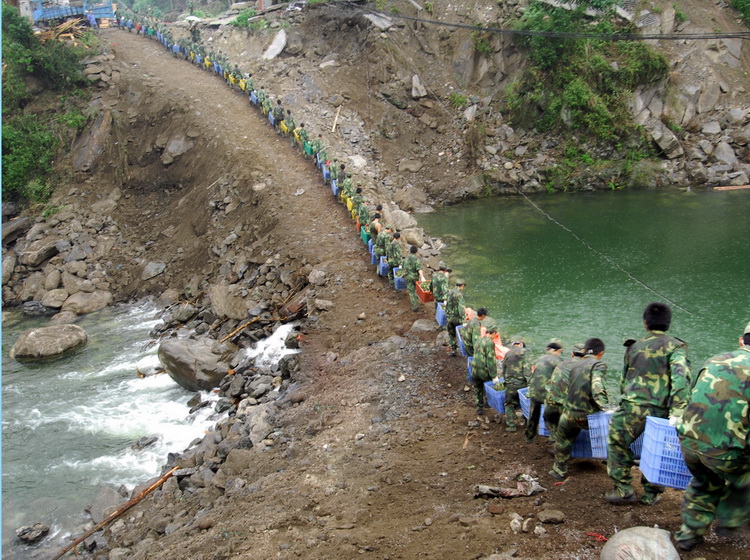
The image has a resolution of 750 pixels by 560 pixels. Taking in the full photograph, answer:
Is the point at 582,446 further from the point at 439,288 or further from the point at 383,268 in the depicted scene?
the point at 383,268

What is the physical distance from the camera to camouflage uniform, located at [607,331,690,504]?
5254mm

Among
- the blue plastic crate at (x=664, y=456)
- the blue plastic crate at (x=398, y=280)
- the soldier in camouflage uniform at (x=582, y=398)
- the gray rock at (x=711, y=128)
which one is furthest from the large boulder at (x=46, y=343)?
the gray rock at (x=711, y=128)

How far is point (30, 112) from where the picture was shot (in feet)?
85.0

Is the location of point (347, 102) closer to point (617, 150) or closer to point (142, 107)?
point (142, 107)

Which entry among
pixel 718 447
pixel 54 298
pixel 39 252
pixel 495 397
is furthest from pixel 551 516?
pixel 39 252

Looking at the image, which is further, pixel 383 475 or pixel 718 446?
pixel 383 475

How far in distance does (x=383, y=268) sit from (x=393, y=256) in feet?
1.91

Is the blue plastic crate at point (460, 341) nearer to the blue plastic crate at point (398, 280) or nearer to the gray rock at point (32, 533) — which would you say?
the blue plastic crate at point (398, 280)

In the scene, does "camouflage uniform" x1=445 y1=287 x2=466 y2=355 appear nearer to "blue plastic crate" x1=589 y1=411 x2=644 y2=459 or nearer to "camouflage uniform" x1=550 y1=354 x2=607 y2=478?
"camouflage uniform" x1=550 y1=354 x2=607 y2=478

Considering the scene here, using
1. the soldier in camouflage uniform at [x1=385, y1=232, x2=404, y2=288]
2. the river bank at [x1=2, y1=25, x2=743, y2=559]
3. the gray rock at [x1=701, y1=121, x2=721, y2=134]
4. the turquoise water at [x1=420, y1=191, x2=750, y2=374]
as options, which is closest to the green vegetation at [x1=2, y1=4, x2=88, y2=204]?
the river bank at [x1=2, y1=25, x2=743, y2=559]

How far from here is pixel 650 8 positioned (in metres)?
26.6

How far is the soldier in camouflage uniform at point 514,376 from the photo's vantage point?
7656 mm

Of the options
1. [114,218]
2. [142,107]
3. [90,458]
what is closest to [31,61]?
[142,107]

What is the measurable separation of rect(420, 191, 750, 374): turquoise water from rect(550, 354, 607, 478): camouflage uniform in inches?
231
